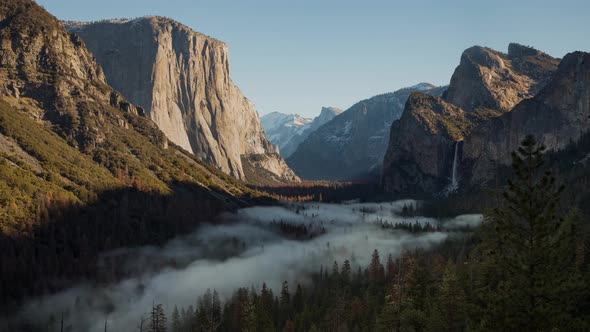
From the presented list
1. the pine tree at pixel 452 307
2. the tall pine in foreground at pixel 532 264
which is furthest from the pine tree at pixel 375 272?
the tall pine in foreground at pixel 532 264

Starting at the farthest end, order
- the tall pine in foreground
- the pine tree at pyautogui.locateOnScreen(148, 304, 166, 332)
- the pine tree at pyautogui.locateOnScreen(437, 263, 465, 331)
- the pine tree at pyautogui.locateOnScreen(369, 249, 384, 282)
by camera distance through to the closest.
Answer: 1. the pine tree at pyautogui.locateOnScreen(369, 249, 384, 282)
2. the pine tree at pyautogui.locateOnScreen(148, 304, 166, 332)
3. the pine tree at pyautogui.locateOnScreen(437, 263, 465, 331)
4. the tall pine in foreground

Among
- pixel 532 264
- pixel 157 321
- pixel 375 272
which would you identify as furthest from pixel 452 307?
pixel 375 272

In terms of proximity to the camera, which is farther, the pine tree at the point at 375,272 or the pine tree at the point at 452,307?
the pine tree at the point at 375,272

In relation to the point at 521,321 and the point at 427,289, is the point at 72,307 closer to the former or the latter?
the point at 427,289

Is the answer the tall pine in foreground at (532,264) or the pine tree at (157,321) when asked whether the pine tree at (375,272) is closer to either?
the pine tree at (157,321)

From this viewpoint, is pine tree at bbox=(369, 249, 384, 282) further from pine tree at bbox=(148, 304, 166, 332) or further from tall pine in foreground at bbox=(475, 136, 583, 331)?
tall pine in foreground at bbox=(475, 136, 583, 331)

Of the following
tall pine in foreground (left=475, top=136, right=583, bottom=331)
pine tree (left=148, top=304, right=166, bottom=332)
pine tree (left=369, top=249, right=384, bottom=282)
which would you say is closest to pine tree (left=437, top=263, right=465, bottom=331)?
tall pine in foreground (left=475, top=136, right=583, bottom=331)

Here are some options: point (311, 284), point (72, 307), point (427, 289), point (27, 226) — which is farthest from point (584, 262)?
point (27, 226)

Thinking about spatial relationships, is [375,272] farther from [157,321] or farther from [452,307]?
[452,307]
